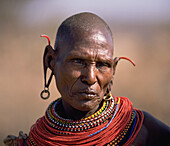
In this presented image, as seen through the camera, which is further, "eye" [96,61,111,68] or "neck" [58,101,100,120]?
"neck" [58,101,100,120]

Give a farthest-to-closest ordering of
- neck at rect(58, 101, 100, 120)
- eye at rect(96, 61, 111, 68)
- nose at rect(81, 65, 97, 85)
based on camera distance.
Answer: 1. neck at rect(58, 101, 100, 120)
2. eye at rect(96, 61, 111, 68)
3. nose at rect(81, 65, 97, 85)

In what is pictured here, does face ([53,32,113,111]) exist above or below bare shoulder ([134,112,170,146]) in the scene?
above

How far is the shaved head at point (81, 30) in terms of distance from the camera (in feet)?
7.56

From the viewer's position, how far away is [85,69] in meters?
2.28

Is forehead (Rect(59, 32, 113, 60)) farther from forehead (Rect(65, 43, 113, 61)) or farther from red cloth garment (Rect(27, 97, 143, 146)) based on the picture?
red cloth garment (Rect(27, 97, 143, 146))

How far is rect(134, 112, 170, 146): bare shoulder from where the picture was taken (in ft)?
7.86

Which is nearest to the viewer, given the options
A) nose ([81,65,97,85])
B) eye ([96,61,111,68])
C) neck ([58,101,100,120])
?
nose ([81,65,97,85])

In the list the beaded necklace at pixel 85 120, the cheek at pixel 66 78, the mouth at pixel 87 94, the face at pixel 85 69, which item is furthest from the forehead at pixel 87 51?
the beaded necklace at pixel 85 120

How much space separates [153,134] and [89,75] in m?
0.87

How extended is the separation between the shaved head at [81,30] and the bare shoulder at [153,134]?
892mm

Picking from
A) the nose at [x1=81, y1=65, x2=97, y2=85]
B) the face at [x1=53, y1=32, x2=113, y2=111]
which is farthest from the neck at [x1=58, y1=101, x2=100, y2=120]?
the nose at [x1=81, y1=65, x2=97, y2=85]

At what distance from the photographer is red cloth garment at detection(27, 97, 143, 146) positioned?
234 centimetres

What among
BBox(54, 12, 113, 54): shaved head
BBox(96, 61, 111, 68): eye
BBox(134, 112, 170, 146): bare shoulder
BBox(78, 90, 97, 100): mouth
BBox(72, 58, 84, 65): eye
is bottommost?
BBox(134, 112, 170, 146): bare shoulder

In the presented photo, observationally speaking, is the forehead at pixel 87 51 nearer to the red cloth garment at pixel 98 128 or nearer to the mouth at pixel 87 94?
the mouth at pixel 87 94
